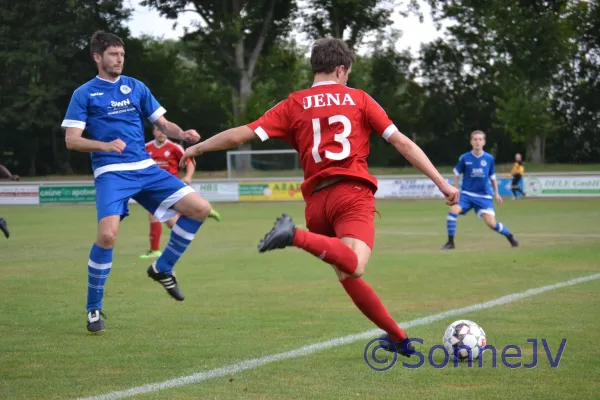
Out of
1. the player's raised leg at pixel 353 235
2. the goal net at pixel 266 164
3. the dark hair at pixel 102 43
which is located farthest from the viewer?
the goal net at pixel 266 164

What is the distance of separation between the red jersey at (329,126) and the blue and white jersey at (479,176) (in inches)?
395

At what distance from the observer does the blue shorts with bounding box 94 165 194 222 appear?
7418 mm

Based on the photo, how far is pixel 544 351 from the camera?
20.6 feet

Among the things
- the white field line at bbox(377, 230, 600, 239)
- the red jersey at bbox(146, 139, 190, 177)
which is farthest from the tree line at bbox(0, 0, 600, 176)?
the red jersey at bbox(146, 139, 190, 177)

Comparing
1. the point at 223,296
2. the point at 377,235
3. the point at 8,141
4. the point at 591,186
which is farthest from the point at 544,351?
the point at 8,141

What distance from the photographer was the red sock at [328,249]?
213 inches

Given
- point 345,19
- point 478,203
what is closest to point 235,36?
point 345,19

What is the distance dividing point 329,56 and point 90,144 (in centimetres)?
233

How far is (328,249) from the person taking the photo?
5.48 metres

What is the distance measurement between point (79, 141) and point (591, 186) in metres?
29.4

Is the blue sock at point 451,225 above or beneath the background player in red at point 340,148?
beneath

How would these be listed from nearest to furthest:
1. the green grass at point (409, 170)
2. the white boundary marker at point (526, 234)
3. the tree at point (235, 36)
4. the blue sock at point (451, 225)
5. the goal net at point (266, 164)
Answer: the blue sock at point (451, 225) → the white boundary marker at point (526, 234) → the goal net at point (266, 164) → the green grass at point (409, 170) → the tree at point (235, 36)

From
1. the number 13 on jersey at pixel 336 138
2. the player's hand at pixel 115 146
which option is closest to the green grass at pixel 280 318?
the number 13 on jersey at pixel 336 138

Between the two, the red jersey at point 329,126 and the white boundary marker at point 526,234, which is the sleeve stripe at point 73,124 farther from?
the white boundary marker at point 526,234
